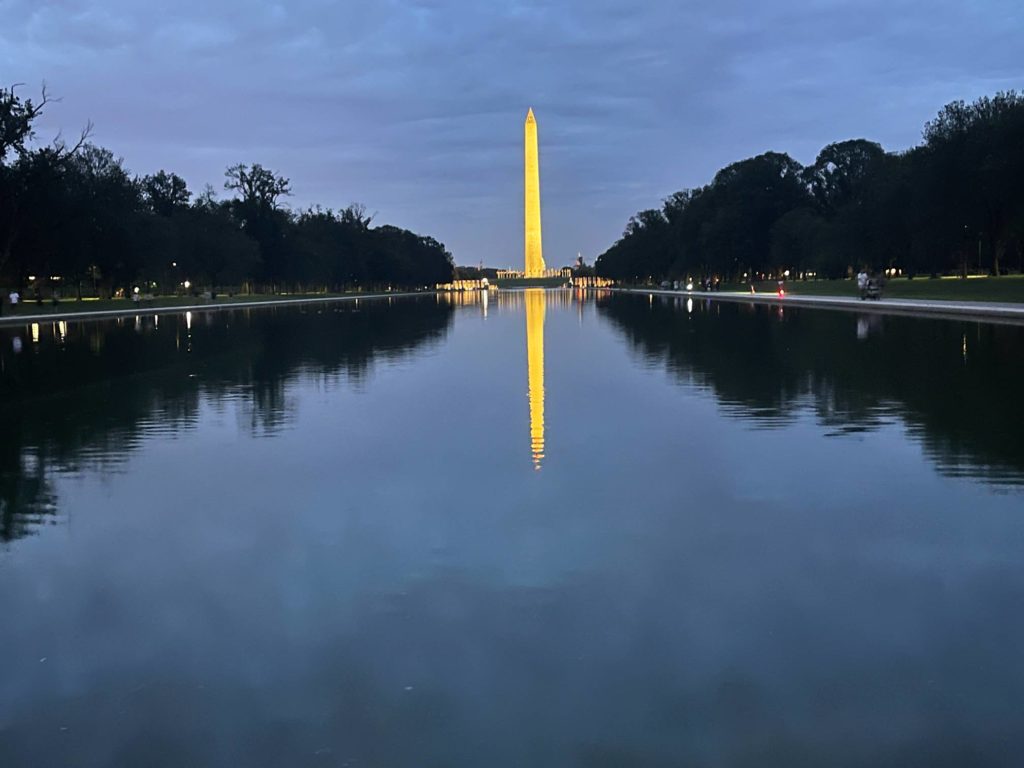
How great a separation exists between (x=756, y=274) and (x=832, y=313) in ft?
274

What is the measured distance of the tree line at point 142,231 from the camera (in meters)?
63.2

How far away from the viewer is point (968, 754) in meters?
4.39

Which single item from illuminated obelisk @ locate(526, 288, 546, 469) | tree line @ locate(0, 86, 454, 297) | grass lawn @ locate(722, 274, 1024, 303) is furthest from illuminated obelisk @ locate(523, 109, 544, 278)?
illuminated obelisk @ locate(526, 288, 546, 469)

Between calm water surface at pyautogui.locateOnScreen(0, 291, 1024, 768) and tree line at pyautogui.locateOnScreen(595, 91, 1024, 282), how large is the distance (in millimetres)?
53373

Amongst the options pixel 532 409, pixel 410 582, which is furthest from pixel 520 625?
pixel 532 409

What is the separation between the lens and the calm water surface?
469cm

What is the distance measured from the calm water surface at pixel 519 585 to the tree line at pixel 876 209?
2101 inches

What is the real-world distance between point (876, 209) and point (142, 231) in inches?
2303

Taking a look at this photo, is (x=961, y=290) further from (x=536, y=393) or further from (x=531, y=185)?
(x=531, y=185)

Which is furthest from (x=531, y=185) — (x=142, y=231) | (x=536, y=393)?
(x=536, y=393)

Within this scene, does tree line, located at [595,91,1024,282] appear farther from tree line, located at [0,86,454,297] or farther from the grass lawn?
tree line, located at [0,86,454,297]

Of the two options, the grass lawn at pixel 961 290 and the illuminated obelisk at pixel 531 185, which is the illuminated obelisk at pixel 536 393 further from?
the illuminated obelisk at pixel 531 185

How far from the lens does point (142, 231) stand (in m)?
84.4

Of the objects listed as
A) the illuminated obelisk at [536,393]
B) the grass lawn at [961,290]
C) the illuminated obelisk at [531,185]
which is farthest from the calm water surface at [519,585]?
the illuminated obelisk at [531,185]
